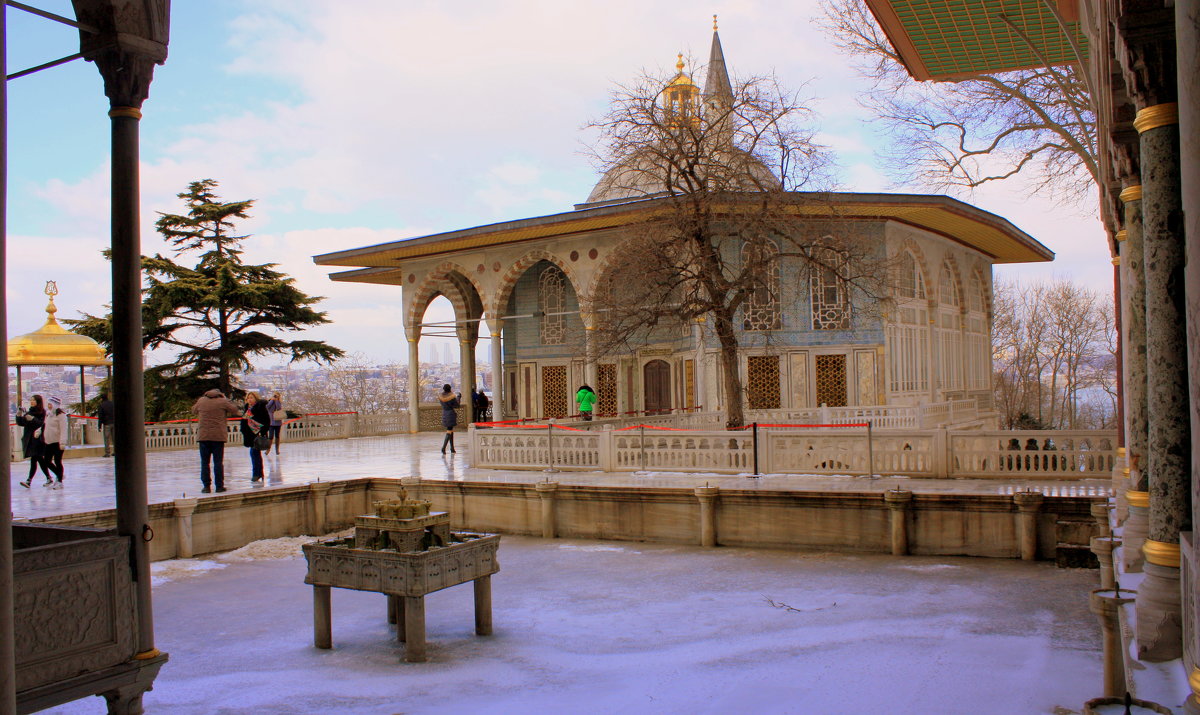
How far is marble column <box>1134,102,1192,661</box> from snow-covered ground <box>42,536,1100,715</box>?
5.92 ft

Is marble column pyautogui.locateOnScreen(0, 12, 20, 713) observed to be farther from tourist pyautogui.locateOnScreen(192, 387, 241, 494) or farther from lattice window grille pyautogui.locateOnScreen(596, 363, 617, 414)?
lattice window grille pyautogui.locateOnScreen(596, 363, 617, 414)

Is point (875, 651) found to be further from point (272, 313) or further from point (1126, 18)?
point (272, 313)

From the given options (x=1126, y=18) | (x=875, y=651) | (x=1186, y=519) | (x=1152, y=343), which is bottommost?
(x=875, y=651)

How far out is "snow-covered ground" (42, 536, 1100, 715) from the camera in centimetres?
586

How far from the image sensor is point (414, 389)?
2512cm

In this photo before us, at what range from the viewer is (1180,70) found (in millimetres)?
2727

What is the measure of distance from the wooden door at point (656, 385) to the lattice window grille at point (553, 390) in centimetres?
231

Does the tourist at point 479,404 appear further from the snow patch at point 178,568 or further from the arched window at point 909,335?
the snow patch at point 178,568

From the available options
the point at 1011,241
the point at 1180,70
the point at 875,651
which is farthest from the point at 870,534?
the point at 1011,241

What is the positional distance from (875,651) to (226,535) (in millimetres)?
7790

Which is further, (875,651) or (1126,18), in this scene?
(875,651)

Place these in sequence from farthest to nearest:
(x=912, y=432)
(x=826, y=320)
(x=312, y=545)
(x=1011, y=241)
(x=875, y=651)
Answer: (x=1011, y=241)
(x=826, y=320)
(x=912, y=432)
(x=312, y=545)
(x=875, y=651)

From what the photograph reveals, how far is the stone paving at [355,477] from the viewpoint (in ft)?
34.7

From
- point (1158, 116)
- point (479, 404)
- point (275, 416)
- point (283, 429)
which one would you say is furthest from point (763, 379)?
point (1158, 116)
